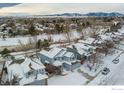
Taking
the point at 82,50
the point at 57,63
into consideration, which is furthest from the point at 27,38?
the point at 82,50

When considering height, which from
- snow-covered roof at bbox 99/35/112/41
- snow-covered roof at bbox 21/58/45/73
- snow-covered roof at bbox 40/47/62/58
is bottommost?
snow-covered roof at bbox 21/58/45/73

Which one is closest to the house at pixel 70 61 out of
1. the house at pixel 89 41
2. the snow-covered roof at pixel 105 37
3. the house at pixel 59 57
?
the house at pixel 59 57

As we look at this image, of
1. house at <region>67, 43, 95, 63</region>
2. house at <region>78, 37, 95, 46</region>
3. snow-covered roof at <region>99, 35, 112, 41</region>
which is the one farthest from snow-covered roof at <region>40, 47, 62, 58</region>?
snow-covered roof at <region>99, 35, 112, 41</region>

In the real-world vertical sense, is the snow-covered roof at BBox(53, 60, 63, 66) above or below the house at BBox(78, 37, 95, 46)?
below

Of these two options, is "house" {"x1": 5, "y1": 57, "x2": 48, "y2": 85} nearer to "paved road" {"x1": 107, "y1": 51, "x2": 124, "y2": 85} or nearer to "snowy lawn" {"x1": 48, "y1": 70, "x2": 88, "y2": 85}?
"snowy lawn" {"x1": 48, "y1": 70, "x2": 88, "y2": 85}

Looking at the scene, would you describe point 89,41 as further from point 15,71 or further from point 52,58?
point 15,71

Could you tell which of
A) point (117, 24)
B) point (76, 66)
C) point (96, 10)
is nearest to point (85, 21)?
point (96, 10)

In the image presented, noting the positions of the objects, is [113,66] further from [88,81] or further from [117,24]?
[117,24]
